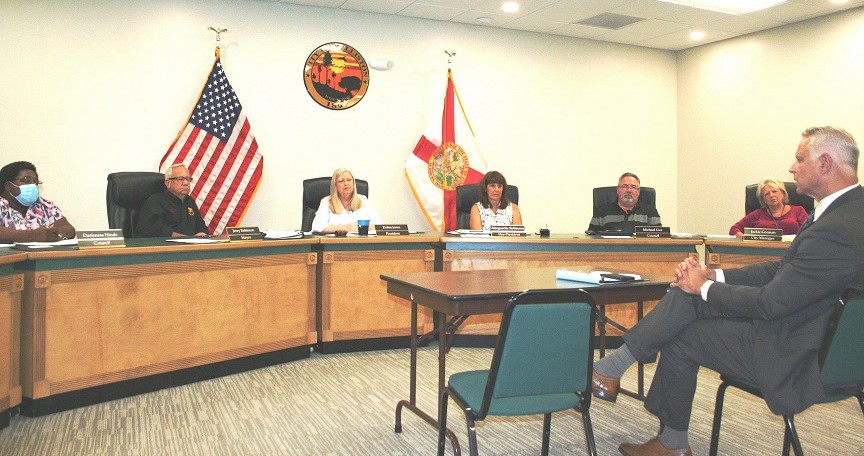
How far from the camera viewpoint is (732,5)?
19.9 feet

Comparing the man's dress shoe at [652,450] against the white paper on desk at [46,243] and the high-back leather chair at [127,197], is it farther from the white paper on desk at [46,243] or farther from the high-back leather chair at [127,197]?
the high-back leather chair at [127,197]

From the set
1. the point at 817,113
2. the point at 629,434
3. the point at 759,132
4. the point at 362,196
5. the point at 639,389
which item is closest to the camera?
the point at 629,434

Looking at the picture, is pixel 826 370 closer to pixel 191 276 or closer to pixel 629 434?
pixel 629 434

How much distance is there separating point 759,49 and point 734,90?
1.53 ft

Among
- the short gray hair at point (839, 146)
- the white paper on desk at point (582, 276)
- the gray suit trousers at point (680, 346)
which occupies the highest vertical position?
the short gray hair at point (839, 146)

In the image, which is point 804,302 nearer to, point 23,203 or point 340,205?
point 340,205

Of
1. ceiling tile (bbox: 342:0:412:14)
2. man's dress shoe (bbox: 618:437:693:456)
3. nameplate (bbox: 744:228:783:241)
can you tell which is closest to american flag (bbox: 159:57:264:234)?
ceiling tile (bbox: 342:0:412:14)

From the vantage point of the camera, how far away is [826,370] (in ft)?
6.93

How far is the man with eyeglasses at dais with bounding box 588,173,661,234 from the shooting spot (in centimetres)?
507

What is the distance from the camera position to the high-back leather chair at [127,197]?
424 centimetres

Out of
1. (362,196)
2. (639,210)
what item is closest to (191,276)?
(362,196)

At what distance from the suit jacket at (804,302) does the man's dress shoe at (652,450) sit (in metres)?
0.44

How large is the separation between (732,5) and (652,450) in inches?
195

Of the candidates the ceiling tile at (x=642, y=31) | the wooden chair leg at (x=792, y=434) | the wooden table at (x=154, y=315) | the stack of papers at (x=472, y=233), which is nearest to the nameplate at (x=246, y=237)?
the wooden table at (x=154, y=315)
